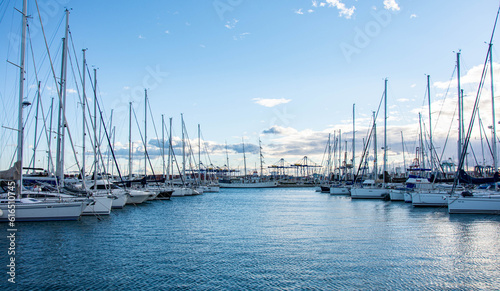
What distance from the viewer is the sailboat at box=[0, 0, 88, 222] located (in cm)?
2658

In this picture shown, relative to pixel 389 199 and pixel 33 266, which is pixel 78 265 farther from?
pixel 389 199

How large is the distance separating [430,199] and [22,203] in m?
41.1

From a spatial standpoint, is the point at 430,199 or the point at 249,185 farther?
the point at 249,185

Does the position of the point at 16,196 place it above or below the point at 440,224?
above

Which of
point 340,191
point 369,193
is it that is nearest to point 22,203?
point 369,193

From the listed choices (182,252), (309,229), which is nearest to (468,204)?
(309,229)

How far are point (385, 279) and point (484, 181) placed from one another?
32.0m

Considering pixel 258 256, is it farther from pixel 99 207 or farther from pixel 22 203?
pixel 99 207

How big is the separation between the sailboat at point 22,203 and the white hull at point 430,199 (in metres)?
35.4

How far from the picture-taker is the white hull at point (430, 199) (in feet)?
144

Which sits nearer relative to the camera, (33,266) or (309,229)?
(33,266)

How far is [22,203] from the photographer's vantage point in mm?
27859

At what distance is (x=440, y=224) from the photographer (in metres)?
30.4

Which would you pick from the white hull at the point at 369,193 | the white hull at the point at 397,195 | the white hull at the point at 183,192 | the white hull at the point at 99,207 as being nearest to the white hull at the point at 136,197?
the white hull at the point at 99,207
